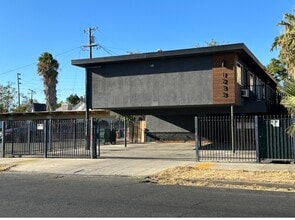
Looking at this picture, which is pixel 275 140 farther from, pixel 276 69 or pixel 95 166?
pixel 276 69

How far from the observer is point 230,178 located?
42.4 ft

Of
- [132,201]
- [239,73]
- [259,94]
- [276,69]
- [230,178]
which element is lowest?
[132,201]

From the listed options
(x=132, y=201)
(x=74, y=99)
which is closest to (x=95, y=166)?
(x=132, y=201)

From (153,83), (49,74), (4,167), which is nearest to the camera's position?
(4,167)

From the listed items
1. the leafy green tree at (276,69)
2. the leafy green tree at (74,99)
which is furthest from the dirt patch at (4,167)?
the leafy green tree at (74,99)

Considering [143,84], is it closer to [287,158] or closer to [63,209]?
[287,158]

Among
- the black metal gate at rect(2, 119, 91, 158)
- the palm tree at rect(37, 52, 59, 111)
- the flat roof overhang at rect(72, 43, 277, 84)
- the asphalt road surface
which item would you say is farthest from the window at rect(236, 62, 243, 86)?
the palm tree at rect(37, 52, 59, 111)

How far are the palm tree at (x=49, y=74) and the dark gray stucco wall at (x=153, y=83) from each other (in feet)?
99.3

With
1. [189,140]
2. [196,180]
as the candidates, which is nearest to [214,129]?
[189,140]

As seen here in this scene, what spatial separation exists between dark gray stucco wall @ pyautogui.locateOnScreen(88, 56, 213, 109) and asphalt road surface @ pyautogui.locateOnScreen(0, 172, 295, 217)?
1267 centimetres

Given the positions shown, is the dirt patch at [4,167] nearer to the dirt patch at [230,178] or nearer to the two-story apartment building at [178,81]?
the dirt patch at [230,178]

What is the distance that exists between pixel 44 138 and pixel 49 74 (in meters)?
36.1

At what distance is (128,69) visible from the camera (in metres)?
26.6

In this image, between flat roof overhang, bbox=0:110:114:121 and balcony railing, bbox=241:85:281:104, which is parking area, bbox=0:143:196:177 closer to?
balcony railing, bbox=241:85:281:104
